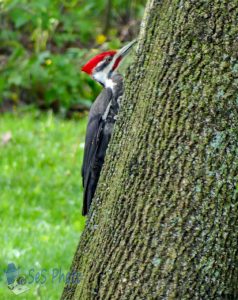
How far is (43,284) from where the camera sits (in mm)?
4621

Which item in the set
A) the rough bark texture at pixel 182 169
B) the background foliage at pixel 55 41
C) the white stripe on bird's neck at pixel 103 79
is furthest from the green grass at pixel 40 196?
the rough bark texture at pixel 182 169

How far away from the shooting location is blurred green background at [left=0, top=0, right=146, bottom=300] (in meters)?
5.48

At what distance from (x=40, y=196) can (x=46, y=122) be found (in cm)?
236

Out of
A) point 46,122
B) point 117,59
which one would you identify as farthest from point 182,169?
point 46,122

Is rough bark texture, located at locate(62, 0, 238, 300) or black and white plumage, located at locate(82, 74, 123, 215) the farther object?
black and white plumage, located at locate(82, 74, 123, 215)

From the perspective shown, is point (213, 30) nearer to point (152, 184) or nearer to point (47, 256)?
point (152, 184)

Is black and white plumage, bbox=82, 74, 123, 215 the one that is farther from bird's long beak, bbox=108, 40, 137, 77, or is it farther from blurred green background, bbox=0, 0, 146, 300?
blurred green background, bbox=0, 0, 146, 300

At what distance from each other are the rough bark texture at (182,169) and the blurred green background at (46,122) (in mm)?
1613

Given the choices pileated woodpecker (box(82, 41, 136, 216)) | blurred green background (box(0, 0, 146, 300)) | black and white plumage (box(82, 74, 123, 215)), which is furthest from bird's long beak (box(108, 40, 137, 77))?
blurred green background (box(0, 0, 146, 300))

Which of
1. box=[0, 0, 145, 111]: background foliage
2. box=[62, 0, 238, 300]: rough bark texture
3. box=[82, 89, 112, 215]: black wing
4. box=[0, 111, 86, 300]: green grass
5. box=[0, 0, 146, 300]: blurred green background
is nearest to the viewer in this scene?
box=[62, 0, 238, 300]: rough bark texture

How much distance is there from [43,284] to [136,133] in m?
1.85

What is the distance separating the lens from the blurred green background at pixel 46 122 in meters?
5.48

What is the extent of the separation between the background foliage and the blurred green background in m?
0.01

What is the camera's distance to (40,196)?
22.0 ft
